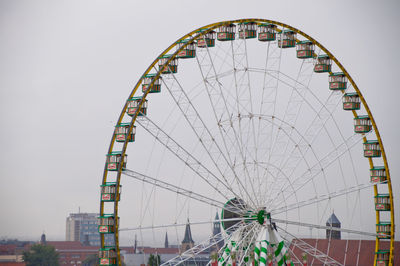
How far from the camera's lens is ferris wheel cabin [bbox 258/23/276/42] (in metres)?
63.8

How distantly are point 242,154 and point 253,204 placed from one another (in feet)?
13.8

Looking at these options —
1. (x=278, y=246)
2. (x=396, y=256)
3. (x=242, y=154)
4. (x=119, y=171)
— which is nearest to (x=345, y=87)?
(x=242, y=154)

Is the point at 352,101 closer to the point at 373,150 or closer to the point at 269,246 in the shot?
the point at 373,150

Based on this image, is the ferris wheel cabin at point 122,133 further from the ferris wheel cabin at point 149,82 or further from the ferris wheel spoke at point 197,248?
the ferris wheel spoke at point 197,248

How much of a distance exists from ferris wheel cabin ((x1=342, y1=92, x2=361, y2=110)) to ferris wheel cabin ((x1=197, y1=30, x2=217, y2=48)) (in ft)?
44.3

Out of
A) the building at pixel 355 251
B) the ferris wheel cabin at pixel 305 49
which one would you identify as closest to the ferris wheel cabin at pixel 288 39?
the ferris wheel cabin at pixel 305 49

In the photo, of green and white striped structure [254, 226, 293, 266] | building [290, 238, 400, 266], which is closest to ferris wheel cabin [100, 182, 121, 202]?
green and white striped structure [254, 226, 293, 266]

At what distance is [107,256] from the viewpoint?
2217 inches

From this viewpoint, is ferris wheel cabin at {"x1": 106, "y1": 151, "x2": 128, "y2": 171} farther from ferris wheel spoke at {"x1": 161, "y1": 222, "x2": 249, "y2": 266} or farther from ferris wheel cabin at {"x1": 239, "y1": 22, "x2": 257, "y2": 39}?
ferris wheel cabin at {"x1": 239, "y1": 22, "x2": 257, "y2": 39}

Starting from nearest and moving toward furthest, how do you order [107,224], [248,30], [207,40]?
[107,224] → [207,40] → [248,30]

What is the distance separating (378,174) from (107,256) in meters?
25.8

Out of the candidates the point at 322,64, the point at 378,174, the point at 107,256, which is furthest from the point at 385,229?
the point at 107,256

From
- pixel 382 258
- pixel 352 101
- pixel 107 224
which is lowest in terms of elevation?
pixel 382 258

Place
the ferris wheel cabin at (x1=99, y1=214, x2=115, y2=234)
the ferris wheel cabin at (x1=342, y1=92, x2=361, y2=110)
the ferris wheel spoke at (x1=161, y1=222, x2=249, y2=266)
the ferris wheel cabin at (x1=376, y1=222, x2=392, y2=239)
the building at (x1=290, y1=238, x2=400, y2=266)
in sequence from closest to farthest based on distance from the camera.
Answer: the ferris wheel spoke at (x1=161, y1=222, x2=249, y2=266)
the ferris wheel cabin at (x1=99, y1=214, x2=115, y2=234)
the ferris wheel cabin at (x1=376, y1=222, x2=392, y2=239)
the ferris wheel cabin at (x1=342, y1=92, x2=361, y2=110)
the building at (x1=290, y1=238, x2=400, y2=266)
